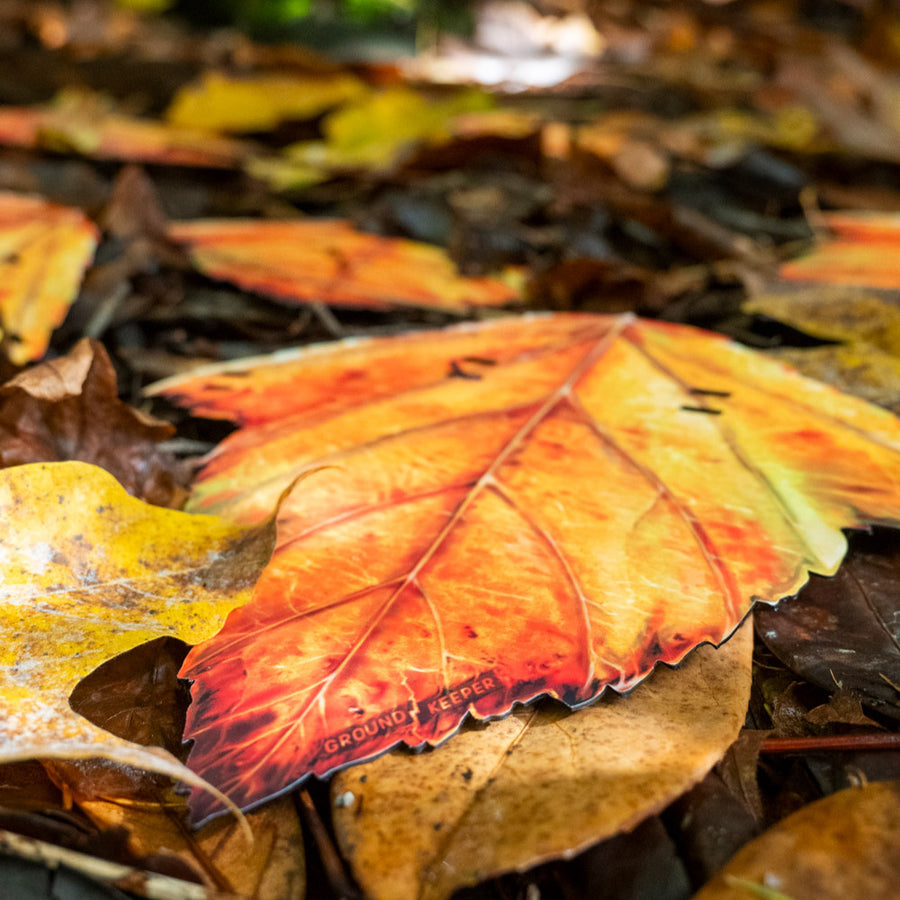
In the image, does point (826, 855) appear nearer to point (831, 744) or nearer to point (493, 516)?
A: point (831, 744)

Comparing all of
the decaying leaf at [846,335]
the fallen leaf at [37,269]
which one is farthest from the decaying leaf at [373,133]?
the decaying leaf at [846,335]

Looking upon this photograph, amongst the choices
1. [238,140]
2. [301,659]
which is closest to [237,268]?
[301,659]

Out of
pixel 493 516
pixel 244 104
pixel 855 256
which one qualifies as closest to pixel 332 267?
pixel 493 516

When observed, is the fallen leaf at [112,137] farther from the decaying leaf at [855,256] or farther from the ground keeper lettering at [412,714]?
the ground keeper lettering at [412,714]

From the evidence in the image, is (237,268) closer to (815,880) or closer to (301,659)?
(301,659)

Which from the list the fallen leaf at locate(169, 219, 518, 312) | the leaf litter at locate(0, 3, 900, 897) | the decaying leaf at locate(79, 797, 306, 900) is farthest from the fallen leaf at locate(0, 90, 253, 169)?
the decaying leaf at locate(79, 797, 306, 900)

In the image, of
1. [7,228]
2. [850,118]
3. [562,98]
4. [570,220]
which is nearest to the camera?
[7,228]
